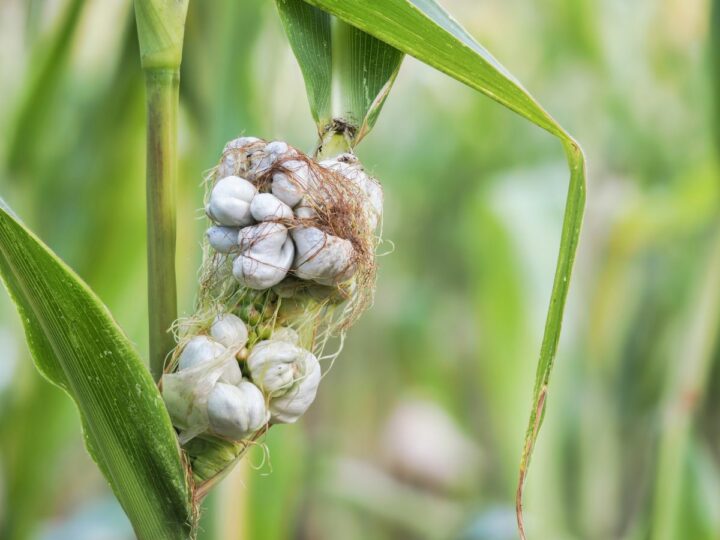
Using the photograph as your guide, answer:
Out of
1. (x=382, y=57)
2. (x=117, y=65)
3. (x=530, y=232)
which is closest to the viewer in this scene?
(x=382, y=57)

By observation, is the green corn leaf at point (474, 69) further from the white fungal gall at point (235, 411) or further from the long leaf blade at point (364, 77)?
the white fungal gall at point (235, 411)

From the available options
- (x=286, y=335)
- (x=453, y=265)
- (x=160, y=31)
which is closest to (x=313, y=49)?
(x=160, y=31)

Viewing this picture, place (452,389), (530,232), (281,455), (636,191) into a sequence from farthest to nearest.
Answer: (452,389) < (636,191) < (530,232) < (281,455)

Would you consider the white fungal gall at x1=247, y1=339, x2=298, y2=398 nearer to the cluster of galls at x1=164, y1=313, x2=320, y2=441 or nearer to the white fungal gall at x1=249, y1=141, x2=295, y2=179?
the cluster of galls at x1=164, y1=313, x2=320, y2=441

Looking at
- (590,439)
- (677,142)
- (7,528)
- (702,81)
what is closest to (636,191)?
(677,142)

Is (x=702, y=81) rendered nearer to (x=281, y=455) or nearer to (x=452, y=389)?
(x=281, y=455)

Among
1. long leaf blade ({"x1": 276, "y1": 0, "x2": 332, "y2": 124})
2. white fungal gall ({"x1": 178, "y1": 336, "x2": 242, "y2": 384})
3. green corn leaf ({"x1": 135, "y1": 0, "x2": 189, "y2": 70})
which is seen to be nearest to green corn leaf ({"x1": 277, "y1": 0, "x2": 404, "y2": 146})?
long leaf blade ({"x1": 276, "y1": 0, "x2": 332, "y2": 124})
